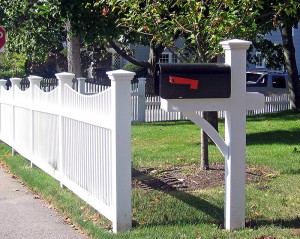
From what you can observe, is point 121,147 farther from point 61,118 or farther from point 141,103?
point 141,103

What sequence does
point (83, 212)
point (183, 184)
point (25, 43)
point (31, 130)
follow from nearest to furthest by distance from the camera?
1. point (83, 212)
2. point (183, 184)
3. point (31, 130)
4. point (25, 43)

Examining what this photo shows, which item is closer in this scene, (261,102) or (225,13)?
(261,102)

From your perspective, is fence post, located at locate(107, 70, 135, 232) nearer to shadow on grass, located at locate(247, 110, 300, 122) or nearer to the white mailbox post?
the white mailbox post

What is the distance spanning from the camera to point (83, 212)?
8453 mm

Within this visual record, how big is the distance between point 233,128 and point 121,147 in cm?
119

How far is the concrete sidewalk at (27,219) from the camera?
7716 millimetres

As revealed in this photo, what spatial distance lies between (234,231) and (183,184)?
8.35 feet

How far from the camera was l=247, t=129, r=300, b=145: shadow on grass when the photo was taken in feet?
48.0

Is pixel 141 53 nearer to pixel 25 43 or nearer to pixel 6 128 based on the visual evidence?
pixel 25 43

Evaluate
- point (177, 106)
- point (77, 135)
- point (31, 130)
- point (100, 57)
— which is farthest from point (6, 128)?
point (100, 57)

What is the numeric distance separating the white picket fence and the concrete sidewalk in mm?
461

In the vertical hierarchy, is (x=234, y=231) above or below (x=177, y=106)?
below

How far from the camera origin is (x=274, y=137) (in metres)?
15.5

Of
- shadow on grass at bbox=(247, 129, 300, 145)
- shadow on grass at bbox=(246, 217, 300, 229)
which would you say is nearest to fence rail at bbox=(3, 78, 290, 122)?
shadow on grass at bbox=(247, 129, 300, 145)
